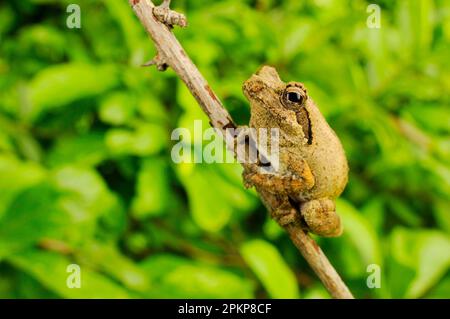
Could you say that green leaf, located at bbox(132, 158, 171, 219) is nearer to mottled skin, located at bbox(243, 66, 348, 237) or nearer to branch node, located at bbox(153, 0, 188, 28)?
mottled skin, located at bbox(243, 66, 348, 237)

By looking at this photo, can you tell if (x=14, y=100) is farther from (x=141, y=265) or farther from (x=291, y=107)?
(x=291, y=107)

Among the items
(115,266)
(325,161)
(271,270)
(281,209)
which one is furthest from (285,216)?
(115,266)

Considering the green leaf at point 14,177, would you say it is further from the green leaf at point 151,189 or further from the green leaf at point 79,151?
the green leaf at point 151,189

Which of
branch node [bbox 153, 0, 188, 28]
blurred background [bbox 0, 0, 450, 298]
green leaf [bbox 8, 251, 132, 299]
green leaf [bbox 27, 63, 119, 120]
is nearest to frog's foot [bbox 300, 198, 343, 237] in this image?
branch node [bbox 153, 0, 188, 28]

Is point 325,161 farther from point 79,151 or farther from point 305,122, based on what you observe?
point 79,151

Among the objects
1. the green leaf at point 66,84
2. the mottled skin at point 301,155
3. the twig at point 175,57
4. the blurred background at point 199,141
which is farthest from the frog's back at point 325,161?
the green leaf at point 66,84
